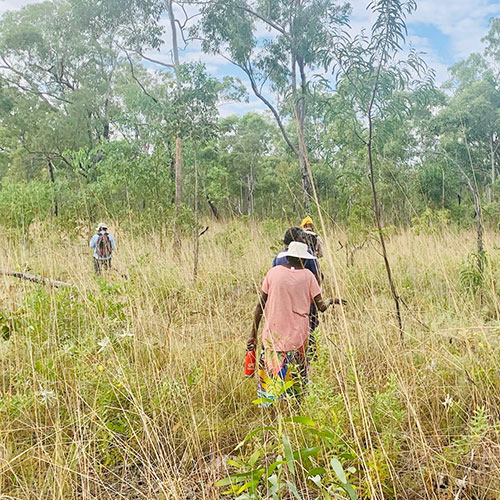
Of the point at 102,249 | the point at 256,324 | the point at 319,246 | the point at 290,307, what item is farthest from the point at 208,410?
the point at 102,249

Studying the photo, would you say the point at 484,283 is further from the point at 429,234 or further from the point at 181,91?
the point at 181,91

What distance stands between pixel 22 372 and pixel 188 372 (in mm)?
1069

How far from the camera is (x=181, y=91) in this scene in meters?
6.61

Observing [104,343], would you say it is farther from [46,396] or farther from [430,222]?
[430,222]

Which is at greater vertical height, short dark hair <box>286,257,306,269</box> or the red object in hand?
short dark hair <box>286,257,306,269</box>

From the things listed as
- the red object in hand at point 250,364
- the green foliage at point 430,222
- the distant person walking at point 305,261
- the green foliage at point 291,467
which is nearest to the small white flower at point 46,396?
the green foliage at point 291,467

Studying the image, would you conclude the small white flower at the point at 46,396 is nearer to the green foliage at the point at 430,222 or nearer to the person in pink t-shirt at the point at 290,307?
the person in pink t-shirt at the point at 290,307

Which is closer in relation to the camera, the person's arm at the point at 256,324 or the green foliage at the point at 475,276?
the person's arm at the point at 256,324

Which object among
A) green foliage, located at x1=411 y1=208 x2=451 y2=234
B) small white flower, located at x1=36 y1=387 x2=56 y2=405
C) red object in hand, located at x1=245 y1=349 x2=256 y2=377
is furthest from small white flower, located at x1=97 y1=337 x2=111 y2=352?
green foliage, located at x1=411 y1=208 x2=451 y2=234

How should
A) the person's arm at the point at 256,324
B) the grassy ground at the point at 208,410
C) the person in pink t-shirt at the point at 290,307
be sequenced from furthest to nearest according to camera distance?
1. the person's arm at the point at 256,324
2. the person in pink t-shirt at the point at 290,307
3. the grassy ground at the point at 208,410

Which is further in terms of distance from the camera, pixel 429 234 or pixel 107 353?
pixel 429 234

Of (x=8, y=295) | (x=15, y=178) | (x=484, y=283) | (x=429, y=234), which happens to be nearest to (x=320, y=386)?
(x=8, y=295)

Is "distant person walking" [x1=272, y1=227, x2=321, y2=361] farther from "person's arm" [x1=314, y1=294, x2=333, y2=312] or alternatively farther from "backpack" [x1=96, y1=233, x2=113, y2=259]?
"backpack" [x1=96, y1=233, x2=113, y2=259]

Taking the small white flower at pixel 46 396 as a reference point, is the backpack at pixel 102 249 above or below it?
above
